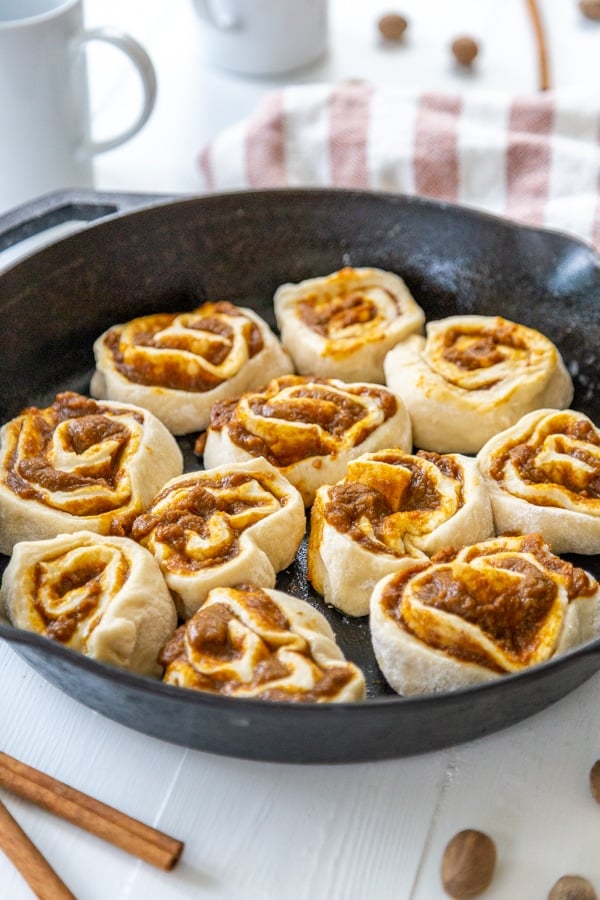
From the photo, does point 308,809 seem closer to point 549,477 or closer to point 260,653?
point 260,653

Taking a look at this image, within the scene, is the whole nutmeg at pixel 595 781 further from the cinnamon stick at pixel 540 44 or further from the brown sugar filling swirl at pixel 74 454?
the cinnamon stick at pixel 540 44

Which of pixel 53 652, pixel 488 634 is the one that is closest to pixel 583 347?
pixel 488 634

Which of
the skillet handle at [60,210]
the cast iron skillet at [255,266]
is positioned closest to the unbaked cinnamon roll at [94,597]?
the cast iron skillet at [255,266]

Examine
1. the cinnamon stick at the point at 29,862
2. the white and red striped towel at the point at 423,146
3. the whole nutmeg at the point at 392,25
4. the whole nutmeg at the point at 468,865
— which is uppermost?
the whole nutmeg at the point at 392,25

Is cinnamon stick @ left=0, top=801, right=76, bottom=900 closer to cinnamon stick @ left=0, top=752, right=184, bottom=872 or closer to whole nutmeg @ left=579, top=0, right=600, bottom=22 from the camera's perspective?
cinnamon stick @ left=0, top=752, right=184, bottom=872

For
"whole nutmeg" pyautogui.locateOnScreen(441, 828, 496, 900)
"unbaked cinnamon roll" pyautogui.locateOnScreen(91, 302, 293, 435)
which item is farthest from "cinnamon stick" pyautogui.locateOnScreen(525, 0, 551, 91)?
"whole nutmeg" pyautogui.locateOnScreen(441, 828, 496, 900)

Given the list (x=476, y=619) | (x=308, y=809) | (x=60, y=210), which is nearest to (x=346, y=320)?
(x=60, y=210)
